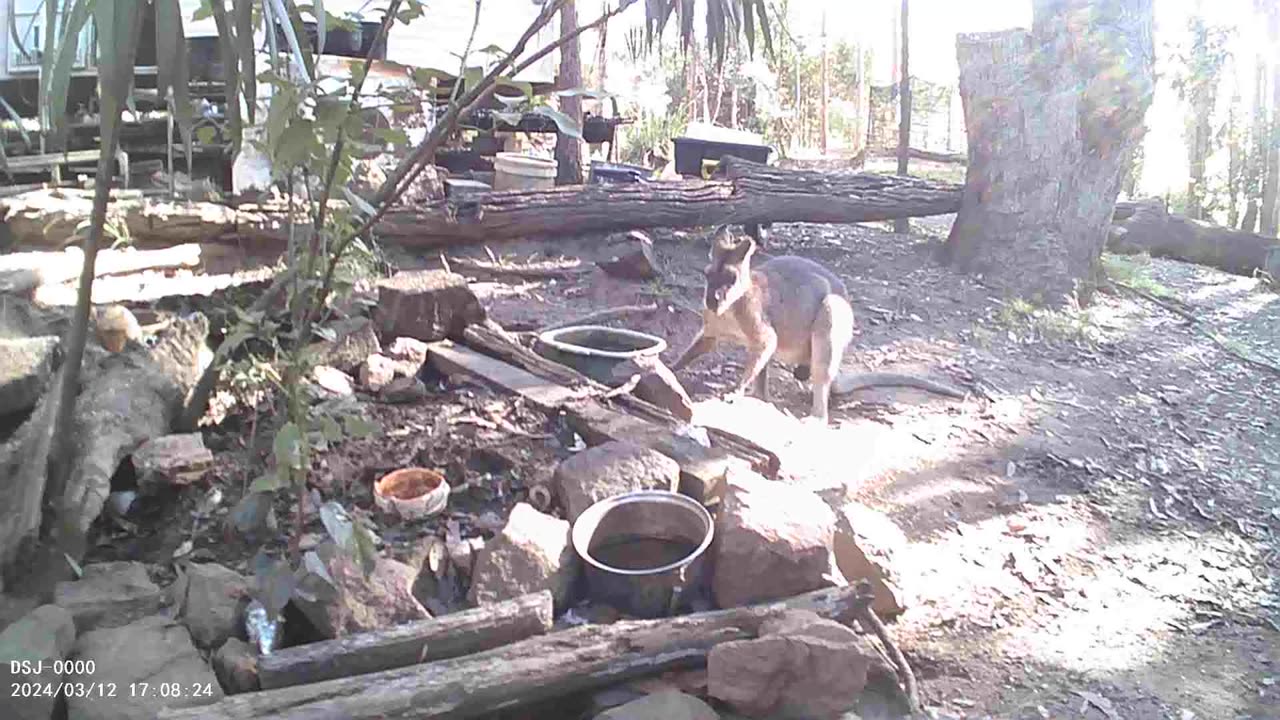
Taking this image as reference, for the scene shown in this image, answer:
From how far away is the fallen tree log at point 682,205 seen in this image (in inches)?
288

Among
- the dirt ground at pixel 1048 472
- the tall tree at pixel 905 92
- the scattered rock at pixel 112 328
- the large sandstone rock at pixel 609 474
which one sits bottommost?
the dirt ground at pixel 1048 472

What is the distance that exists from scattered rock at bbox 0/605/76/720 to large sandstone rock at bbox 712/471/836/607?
5.61 feet

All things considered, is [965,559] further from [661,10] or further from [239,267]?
[239,267]

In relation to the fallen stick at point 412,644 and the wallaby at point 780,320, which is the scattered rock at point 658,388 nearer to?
the wallaby at point 780,320

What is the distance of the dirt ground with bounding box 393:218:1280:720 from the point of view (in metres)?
3.41

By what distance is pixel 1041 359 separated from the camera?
672cm

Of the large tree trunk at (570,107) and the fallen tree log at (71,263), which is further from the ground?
the large tree trunk at (570,107)

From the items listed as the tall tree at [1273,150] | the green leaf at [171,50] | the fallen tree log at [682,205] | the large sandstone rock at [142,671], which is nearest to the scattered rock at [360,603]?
the large sandstone rock at [142,671]

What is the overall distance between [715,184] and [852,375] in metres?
3.22

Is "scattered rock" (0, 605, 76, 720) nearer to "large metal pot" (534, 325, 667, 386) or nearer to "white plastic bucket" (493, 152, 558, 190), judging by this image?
"large metal pot" (534, 325, 667, 386)

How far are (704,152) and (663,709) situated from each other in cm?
904

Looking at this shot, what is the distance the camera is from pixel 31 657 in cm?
213

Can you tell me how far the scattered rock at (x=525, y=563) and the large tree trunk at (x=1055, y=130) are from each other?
242 inches

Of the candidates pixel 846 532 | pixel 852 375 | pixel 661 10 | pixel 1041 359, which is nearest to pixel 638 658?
pixel 846 532
